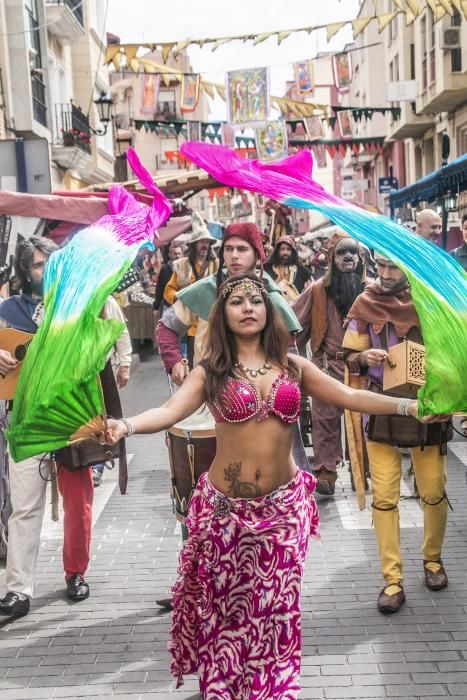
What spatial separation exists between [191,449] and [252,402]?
1.22 metres

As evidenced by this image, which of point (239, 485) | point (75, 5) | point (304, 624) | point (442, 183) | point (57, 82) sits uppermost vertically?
point (75, 5)

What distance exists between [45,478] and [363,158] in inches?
1711

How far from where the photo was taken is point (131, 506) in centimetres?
711

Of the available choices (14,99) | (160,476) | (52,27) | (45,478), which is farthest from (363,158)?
(45,478)

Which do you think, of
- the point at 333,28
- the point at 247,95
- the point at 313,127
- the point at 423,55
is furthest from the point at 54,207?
the point at 423,55

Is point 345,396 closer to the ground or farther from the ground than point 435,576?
farther from the ground

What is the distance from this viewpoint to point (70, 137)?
913 inches

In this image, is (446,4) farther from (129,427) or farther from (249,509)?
(129,427)

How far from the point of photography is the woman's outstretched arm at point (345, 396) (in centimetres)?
359

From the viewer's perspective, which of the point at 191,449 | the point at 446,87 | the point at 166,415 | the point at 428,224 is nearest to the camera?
the point at 166,415

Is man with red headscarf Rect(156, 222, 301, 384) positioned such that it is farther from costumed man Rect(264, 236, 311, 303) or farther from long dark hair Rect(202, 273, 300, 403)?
costumed man Rect(264, 236, 311, 303)

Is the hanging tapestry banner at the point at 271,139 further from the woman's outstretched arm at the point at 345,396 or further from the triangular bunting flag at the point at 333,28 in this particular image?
the woman's outstretched arm at the point at 345,396

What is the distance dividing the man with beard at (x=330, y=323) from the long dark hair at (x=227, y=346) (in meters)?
3.30

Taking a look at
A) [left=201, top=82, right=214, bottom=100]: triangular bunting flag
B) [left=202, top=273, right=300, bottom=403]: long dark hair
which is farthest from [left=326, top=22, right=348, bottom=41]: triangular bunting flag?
[left=202, top=273, right=300, bottom=403]: long dark hair
